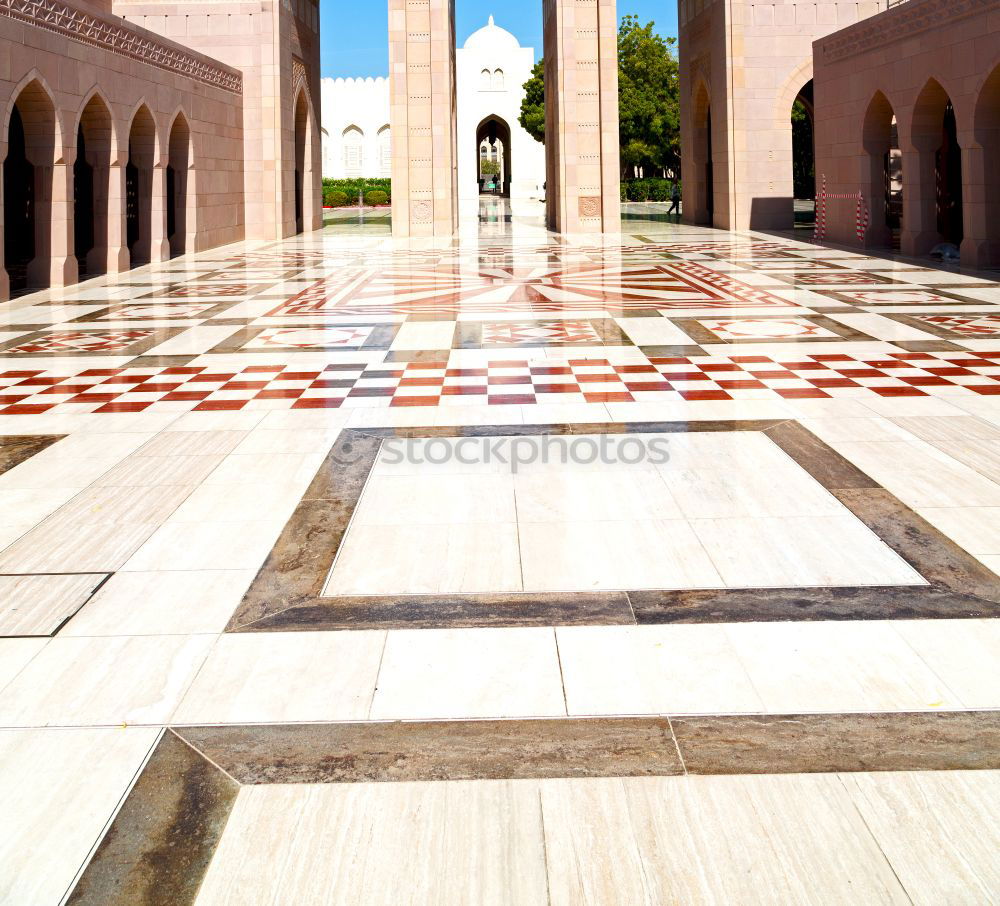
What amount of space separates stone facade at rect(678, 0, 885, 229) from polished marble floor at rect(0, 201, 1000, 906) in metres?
14.9

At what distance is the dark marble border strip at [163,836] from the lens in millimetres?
1841

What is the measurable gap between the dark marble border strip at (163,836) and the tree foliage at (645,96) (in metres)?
40.3

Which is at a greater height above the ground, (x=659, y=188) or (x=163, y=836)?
(x=659, y=188)

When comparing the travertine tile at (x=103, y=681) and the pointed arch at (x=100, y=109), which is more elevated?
the pointed arch at (x=100, y=109)

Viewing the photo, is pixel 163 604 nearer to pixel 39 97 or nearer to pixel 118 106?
pixel 39 97

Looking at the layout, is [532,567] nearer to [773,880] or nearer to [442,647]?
[442,647]

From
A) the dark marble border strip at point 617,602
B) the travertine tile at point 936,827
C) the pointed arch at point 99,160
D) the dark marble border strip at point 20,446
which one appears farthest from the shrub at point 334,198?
the travertine tile at point 936,827

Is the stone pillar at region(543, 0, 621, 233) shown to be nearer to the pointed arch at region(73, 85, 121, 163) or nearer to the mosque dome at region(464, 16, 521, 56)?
the pointed arch at region(73, 85, 121, 163)

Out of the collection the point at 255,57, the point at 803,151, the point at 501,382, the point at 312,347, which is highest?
the point at 803,151

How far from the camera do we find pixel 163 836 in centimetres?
199

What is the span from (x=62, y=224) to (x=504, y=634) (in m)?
11.5

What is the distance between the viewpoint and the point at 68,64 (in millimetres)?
12445

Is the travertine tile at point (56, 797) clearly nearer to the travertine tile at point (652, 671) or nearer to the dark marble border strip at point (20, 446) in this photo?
the travertine tile at point (652, 671)

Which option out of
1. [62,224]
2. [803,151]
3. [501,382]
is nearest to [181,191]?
[62,224]
